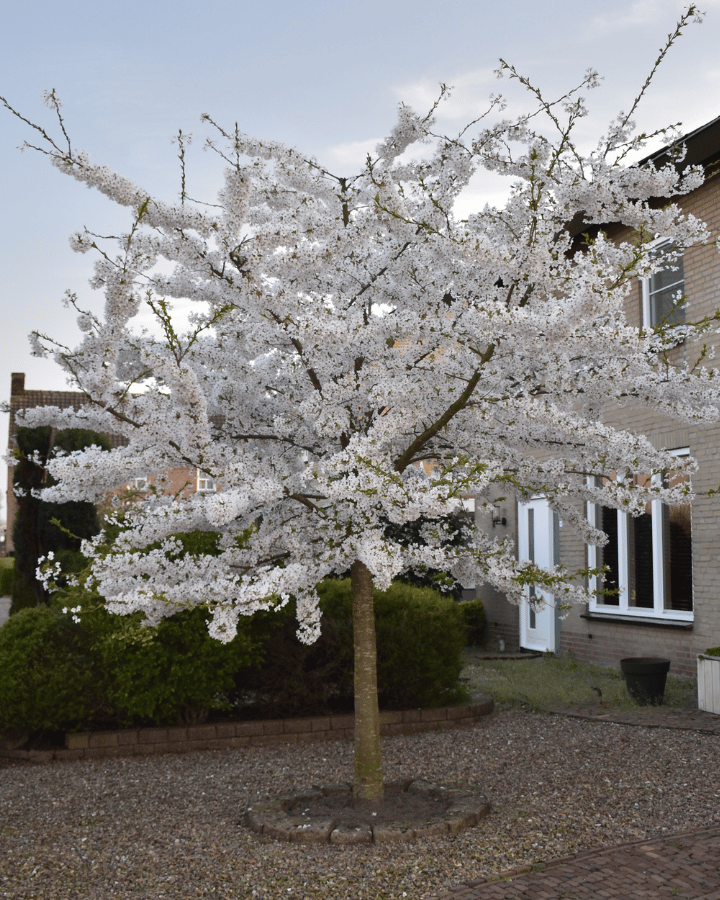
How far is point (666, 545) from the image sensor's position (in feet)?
33.6

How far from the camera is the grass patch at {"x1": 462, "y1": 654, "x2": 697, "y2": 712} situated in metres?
8.62

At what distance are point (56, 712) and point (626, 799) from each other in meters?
4.39

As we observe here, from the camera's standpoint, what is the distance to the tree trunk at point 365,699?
506cm

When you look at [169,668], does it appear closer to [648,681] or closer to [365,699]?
[365,699]

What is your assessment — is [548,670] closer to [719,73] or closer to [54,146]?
[719,73]

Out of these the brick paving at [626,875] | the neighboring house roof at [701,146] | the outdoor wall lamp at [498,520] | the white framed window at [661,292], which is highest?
the neighboring house roof at [701,146]

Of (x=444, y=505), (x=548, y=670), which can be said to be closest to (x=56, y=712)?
(x=444, y=505)

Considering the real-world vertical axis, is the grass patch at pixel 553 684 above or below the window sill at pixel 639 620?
below

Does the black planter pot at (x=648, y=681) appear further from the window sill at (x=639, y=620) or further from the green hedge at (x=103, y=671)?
the green hedge at (x=103, y=671)

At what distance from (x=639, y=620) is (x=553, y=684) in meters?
1.55

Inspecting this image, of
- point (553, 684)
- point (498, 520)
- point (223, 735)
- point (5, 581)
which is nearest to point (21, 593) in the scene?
point (223, 735)

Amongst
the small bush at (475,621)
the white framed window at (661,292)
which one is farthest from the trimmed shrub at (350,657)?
the small bush at (475,621)

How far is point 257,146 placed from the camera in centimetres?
516

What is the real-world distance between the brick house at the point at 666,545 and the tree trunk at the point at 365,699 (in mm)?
4424
